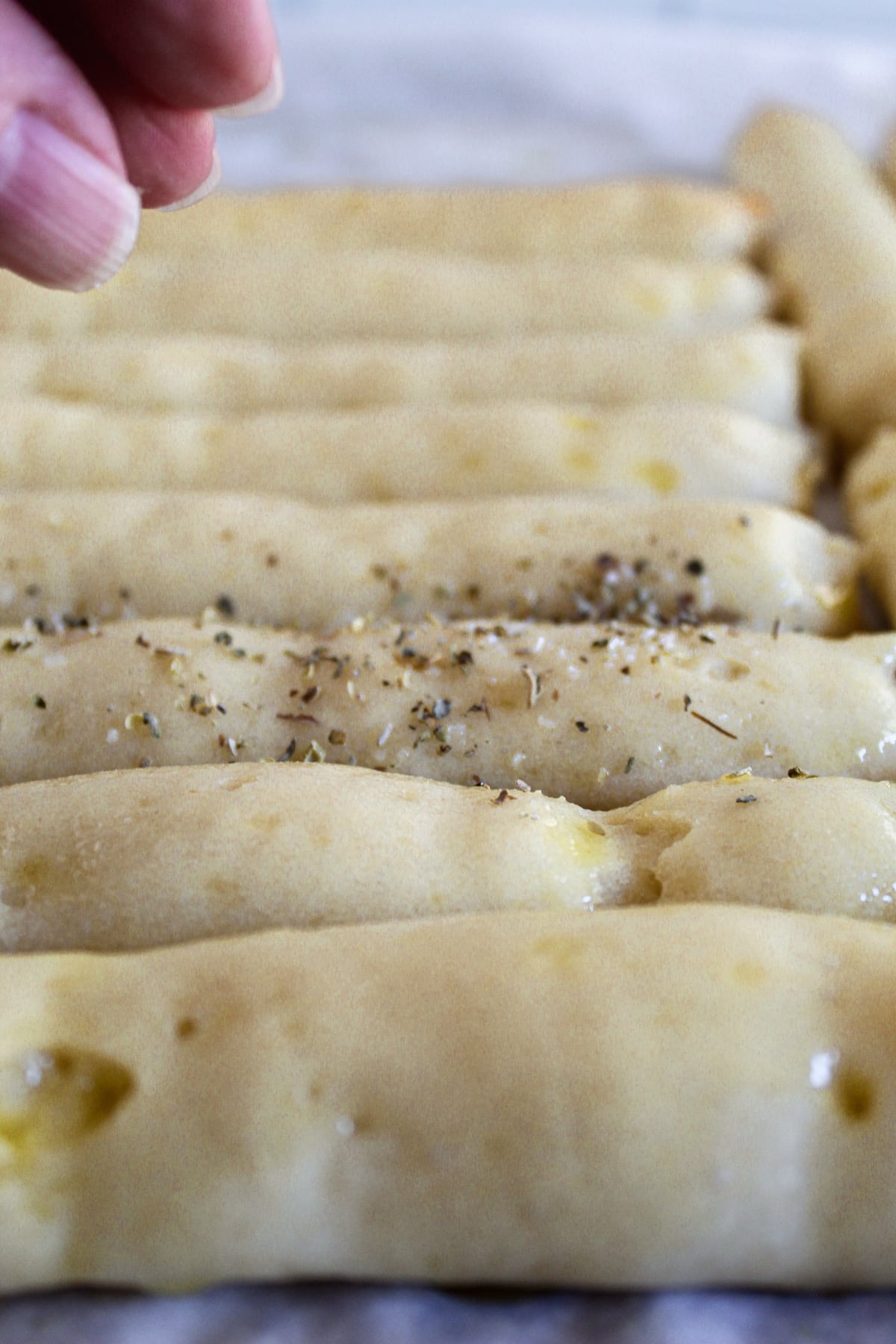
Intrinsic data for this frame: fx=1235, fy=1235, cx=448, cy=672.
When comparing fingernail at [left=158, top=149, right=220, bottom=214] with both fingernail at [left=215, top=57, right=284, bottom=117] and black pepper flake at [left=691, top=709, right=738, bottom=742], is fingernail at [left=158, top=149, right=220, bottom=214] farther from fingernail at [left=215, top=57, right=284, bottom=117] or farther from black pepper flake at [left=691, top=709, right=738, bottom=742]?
black pepper flake at [left=691, top=709, right=738, bottom=742]

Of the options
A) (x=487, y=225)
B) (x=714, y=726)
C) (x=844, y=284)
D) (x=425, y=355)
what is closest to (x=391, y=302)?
(x=425, y=355)

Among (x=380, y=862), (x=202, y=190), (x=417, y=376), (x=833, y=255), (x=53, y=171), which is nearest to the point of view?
(x=53, y=171)

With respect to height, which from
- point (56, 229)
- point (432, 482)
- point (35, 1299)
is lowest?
point (35, 1299)

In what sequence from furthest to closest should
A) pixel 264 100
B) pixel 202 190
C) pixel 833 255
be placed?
1. pixel 833 255
2. pixel 202 190
3. pixel 264 100

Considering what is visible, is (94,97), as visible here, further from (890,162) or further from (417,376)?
(890,162)

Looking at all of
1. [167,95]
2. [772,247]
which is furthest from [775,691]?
[772,247]

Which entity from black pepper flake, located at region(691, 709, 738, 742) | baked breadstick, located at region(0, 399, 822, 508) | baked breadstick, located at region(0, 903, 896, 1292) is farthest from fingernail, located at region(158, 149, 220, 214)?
baked breadstick, located at region(0, 399, 822, 508)

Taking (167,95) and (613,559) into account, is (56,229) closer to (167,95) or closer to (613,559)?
(167,95)
